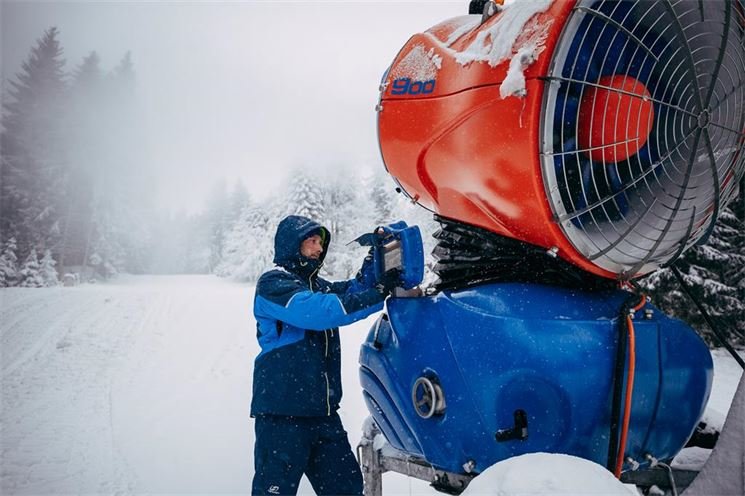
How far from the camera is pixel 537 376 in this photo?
1.77m

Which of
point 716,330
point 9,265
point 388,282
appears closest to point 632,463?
point 716,330

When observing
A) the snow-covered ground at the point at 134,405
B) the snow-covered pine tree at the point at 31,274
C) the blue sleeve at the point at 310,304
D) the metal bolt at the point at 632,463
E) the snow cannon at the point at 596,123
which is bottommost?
the snow-covered ground at the point at 134,405

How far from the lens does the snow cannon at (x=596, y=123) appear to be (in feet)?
5.62

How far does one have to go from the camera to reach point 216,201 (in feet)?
204

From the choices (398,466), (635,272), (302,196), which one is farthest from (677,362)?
(302,196)

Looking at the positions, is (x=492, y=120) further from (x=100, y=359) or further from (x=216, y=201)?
(x=216, y=201)

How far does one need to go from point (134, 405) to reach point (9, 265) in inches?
904

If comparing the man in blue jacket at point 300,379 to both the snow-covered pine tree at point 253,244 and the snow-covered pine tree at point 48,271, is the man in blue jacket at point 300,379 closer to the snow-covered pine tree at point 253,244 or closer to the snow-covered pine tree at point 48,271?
the snow-covered pine tree at point 253,244

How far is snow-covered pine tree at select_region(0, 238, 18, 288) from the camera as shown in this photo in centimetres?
2321

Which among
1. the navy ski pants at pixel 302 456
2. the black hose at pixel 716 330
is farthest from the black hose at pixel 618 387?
the navy ski pants at pixel 302 456

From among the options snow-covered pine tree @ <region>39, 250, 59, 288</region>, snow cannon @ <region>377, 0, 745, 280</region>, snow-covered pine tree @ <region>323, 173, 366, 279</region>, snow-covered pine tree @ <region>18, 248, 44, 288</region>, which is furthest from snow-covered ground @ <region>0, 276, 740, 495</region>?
snow-covered pine tree @ <region>323, 173, 366, 279</region>

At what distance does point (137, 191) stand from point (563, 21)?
43.5m

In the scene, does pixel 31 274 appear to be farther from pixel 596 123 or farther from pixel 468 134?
pixel 596 123

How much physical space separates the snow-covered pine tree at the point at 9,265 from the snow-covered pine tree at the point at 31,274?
0.33m
